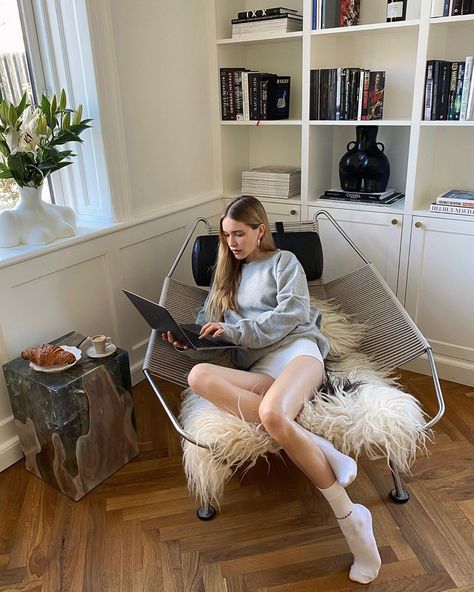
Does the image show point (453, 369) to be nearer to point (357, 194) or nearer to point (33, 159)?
point (357, 194)

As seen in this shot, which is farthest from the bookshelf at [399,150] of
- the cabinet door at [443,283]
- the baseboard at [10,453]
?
the baseboard at [10,453]

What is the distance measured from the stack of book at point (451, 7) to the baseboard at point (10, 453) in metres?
2.42

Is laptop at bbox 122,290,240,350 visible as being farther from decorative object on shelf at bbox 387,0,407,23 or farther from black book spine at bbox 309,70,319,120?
decorative object on shelf at bbox 387,0,407,23

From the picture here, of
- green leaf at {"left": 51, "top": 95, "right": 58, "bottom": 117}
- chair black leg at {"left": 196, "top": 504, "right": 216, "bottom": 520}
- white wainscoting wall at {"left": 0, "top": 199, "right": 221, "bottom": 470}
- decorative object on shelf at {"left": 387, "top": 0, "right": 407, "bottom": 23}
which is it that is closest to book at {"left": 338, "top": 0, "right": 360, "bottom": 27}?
decorative object on shelf at {"left": 387, "top": 0, "right": 407, "bottom": 23}

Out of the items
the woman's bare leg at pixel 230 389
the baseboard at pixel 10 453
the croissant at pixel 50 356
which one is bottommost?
the baseboard at pixel 10 453

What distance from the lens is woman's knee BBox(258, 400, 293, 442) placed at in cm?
155

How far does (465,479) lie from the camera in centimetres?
195

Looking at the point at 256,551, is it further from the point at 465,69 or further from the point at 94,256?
the point at 465,69

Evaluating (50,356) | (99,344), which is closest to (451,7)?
(99,344)

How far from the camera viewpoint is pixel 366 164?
2.55 meters

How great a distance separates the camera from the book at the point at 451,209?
2295 millimetres

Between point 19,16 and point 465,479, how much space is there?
8.36ft

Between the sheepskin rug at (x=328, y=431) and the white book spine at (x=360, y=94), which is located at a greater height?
the white book spine at (x=360, y=94)

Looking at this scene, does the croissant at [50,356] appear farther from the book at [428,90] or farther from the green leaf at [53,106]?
the book at [428,90]
